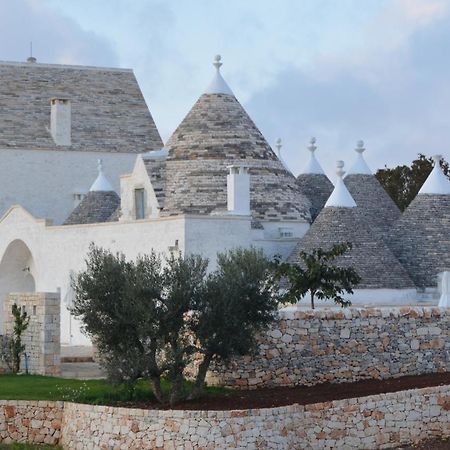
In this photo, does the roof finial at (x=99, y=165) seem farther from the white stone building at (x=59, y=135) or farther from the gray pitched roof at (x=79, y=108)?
the gray pitched roof at (x=79, y=108)

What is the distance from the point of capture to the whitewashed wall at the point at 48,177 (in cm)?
5366

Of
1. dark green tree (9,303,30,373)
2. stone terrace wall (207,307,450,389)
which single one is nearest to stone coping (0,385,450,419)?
stone terrace wall (207,307,450,389)

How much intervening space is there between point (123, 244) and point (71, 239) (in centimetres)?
356

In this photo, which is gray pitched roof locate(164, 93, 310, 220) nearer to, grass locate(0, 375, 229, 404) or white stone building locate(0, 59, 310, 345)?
white stone building locate(0, 59, 310, 345)

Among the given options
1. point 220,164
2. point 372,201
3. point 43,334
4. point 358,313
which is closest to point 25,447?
point 43,334

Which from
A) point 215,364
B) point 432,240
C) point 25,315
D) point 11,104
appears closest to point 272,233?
point 432,240

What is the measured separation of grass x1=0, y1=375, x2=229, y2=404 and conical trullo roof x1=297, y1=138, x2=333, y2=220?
54.9 ft

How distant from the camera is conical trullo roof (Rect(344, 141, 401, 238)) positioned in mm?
41188

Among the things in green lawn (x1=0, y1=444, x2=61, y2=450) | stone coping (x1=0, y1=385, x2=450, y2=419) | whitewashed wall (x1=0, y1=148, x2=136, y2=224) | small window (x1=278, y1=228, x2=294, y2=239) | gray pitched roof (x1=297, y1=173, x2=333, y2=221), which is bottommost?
green lawn (x1=0, y1=444, x2=61, y2=450)

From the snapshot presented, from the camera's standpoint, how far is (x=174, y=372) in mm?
26641

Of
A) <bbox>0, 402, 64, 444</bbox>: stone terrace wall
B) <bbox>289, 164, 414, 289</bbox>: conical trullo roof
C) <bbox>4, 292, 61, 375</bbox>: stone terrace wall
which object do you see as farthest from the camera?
<bbox>289, 164, 414, 289</bbox>: conical trullo roof

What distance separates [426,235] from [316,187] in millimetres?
7267

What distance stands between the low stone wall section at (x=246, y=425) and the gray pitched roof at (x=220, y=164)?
48.6 ft

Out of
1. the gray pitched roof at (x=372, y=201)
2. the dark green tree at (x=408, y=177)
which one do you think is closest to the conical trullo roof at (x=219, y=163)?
the gray pitched roof at (x=372, y=201)
